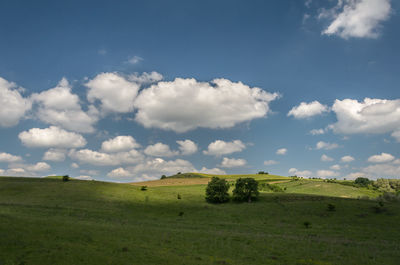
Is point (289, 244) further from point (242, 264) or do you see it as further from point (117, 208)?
point (117, 208)

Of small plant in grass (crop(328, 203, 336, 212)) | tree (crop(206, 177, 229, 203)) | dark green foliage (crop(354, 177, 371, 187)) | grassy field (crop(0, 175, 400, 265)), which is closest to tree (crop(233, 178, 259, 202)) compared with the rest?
tree (crop(206, 177, 229, 203))

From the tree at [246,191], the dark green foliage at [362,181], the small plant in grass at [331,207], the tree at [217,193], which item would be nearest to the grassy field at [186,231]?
the small plant in grass at [331,207]

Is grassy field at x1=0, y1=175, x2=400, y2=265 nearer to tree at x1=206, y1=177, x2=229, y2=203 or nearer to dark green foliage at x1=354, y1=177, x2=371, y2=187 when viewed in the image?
tree at x1=206, y1=177, x2=229, y2=203

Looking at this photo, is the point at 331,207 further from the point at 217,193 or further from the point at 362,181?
the point at 362,181

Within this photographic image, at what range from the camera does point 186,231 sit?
130 ft

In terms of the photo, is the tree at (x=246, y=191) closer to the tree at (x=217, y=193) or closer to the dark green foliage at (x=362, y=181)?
the tree at (x=217, y=193)

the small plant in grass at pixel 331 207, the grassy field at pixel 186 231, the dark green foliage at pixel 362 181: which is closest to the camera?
the grassy field at pixel 186 231

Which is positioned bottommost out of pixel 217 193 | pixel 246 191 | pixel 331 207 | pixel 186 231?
pixel 186 231

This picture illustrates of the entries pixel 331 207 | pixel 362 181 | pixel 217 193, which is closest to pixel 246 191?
pixel 217 193

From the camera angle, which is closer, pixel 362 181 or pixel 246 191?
pixel 246 191

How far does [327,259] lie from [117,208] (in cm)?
4867

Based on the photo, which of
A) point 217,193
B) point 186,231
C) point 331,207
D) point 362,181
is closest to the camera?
point 186,231

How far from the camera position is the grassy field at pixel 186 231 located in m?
24.0

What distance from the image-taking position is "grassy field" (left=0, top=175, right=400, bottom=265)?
78.8 feet
